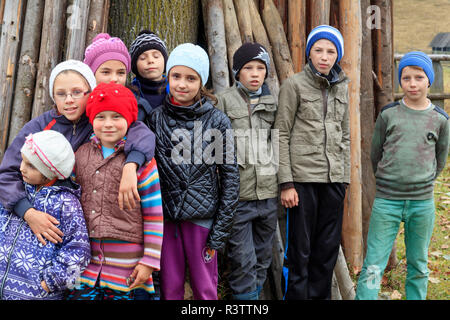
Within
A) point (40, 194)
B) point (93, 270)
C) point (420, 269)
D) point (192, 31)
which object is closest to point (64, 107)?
point (40, 194)

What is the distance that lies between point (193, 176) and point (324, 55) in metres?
1.41

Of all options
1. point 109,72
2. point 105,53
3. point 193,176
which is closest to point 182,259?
point 193,176

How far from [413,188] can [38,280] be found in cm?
275

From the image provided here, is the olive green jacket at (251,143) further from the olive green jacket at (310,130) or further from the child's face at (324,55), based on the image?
the child's face at (324,55)

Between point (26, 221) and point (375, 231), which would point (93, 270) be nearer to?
point (26, 221)

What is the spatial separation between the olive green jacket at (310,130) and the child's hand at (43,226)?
166cm

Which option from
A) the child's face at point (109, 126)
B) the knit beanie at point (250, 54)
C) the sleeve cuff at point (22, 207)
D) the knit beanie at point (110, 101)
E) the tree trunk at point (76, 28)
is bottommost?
the sleeve cuff at point (22, 207)

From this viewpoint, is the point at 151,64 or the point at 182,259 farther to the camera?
the point at 151,64

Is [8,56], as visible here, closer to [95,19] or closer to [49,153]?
[95,19]

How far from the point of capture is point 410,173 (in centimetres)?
350

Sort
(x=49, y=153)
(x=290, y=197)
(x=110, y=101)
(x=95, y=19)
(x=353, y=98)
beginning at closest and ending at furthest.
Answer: (x=49, y=153), (x=110, y=101), (x=290, y=197), (x=95, y=19), (x=353, y=98)

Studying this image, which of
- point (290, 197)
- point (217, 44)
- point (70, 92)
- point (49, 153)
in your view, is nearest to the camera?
point (49, 153)

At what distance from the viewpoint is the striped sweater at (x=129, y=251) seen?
2.70m

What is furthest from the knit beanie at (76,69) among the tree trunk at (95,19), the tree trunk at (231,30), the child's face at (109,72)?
the tree trunk at (231,30)
